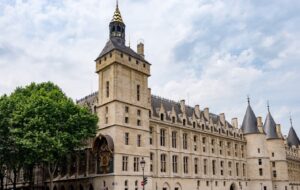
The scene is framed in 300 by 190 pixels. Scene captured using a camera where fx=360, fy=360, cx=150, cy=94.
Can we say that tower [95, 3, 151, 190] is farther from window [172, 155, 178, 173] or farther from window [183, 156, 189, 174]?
window [183, 156, 189, 174]

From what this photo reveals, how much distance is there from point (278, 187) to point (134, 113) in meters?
49.4

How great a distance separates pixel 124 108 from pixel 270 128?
167ft

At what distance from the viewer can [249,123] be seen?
82.7 meters

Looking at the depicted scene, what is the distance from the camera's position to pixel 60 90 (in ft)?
172

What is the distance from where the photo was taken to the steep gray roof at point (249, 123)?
269 feet

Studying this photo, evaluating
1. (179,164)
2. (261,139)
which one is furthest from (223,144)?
(179,164)

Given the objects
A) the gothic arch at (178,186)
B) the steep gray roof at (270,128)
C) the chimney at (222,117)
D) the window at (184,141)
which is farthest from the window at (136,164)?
the steep gray roof at (270,128)

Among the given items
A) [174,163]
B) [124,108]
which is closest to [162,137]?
[174,163]

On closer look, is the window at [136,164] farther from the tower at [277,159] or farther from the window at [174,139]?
the tower at [277,159]

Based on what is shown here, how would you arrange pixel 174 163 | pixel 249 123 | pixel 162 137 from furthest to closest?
pixel 249 123 → pixel 174 163 → pixel 162 137

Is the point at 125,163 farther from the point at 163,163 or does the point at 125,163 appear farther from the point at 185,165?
the point at 185,165

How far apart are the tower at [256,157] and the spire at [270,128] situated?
7.53 meters

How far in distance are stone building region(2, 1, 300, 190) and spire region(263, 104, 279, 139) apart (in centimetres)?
764

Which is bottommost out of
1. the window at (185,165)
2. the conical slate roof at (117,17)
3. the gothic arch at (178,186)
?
the gothic arch at (178,186)
